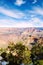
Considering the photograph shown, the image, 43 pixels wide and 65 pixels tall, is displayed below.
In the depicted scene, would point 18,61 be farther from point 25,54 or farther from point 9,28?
point 9,28

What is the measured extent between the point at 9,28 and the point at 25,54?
18.1 inches

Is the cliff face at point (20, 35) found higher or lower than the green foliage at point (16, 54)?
higher

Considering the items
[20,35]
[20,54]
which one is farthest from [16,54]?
[20,35]

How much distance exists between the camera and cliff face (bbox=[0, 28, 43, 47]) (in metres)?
2.91

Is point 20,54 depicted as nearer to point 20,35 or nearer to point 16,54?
point 16,54

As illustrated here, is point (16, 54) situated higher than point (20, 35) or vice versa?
point (20, 35)

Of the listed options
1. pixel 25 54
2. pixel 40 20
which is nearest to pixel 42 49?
pixel 25 54

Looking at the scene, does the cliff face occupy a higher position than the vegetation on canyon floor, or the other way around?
the cliff face

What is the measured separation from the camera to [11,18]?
3.01 m

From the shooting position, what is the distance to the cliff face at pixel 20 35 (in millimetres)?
2908

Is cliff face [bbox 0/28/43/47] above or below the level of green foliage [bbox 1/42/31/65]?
above

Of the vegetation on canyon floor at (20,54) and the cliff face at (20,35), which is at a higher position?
the cliff face at (20,35)

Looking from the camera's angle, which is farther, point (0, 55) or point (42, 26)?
point (42, 26)

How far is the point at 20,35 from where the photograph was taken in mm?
2947
